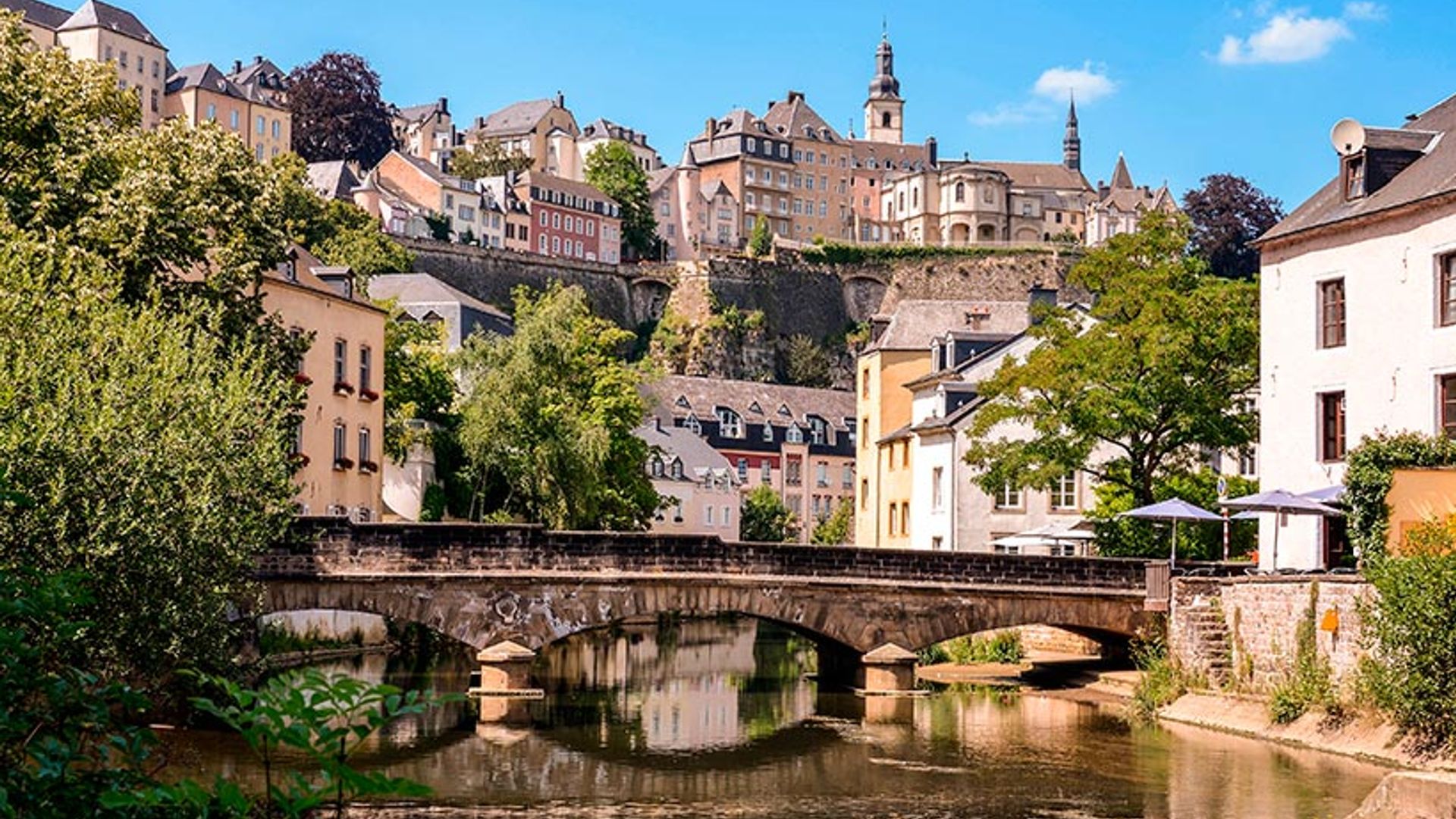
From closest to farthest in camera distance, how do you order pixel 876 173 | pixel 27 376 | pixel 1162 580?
pixel 27 376 < pixel 1162 580 < pixel 876 173

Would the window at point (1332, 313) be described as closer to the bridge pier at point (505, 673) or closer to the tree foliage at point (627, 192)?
the bridge pier at point (505, 673)

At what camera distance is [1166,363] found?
43.0 meters

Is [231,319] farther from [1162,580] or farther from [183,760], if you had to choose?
[1162,580]

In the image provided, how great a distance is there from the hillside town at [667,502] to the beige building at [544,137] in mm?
90700

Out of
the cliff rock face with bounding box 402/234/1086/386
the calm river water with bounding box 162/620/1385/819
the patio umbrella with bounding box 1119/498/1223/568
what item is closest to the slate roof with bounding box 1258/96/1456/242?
the patio umbrella with bounding box 1119/498/1223/568

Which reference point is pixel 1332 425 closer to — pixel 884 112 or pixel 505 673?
Result: pixel 505 673

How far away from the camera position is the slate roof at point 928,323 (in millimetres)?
66688

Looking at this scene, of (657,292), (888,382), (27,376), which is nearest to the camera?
(27,376)

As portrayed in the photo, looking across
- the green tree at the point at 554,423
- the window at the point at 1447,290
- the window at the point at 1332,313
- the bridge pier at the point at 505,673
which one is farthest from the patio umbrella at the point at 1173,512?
the green tree at the point at 554,423

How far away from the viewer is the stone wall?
31234mm

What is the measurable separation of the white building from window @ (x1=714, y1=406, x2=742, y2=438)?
6418cm

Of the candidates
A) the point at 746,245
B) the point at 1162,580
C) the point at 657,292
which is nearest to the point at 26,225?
the point at 1162,580

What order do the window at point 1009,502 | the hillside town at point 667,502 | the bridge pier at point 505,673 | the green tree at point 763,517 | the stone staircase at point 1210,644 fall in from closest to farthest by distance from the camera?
A: 1. the hillside town at point 667,502
2. the stone staircase at point 1210,644
3. the bridge pier at point 505,673
4. the window at point 1009,502
5. the green tree at point 763,517

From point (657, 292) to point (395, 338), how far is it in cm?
7228
